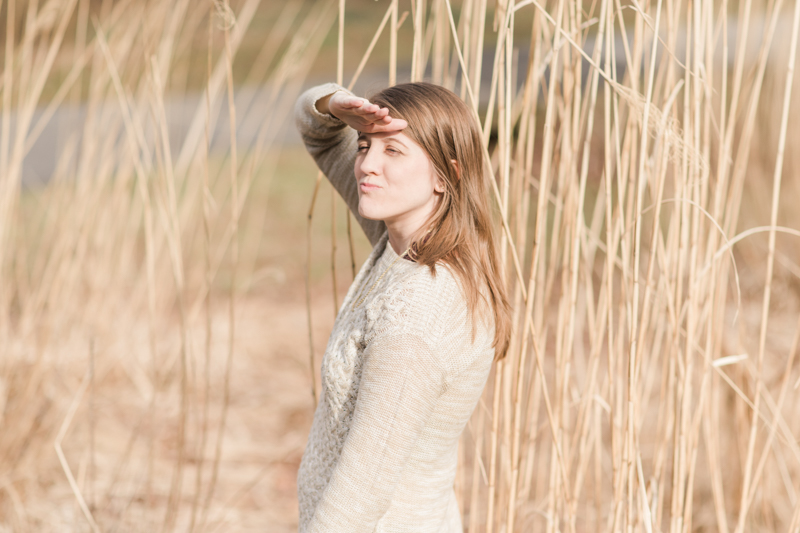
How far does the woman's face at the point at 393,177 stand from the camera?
689 mm

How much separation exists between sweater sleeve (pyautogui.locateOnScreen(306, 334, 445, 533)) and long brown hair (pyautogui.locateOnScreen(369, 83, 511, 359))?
9cm

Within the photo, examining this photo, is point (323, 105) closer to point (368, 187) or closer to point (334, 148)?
point (334, 148)

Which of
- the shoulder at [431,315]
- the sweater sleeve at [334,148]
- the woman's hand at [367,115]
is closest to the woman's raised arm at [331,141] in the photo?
the sweater sleeve at [334,148]

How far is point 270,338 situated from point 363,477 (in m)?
2.05

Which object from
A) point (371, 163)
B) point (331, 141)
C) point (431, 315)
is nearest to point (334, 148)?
point (331, 141)

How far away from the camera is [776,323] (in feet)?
7.85

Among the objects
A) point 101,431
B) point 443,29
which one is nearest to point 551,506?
point 443,29

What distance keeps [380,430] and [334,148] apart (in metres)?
0.45

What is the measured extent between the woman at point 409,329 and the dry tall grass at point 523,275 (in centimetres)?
8

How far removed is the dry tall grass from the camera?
814mm

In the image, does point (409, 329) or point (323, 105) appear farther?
point (323, 105)

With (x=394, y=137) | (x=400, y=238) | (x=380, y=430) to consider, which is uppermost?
(x=394, y=137)

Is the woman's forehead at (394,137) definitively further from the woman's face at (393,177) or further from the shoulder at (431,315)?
the shoulder at (431,315)

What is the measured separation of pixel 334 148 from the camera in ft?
3.07
